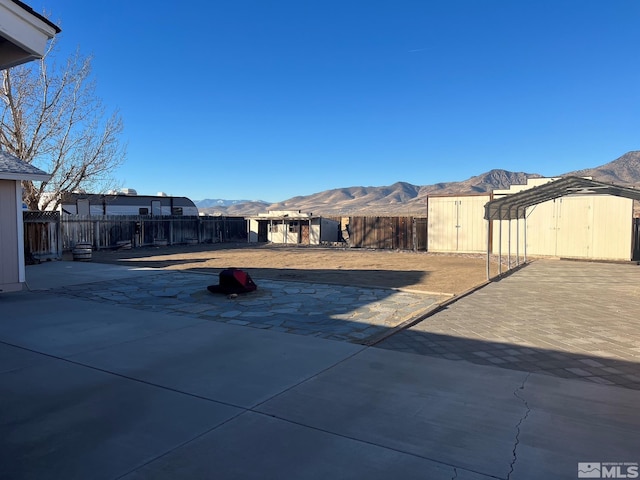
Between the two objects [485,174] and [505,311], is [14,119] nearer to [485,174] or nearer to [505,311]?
[505,311]

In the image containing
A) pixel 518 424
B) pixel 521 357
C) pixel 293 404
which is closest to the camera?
pixel 518 424

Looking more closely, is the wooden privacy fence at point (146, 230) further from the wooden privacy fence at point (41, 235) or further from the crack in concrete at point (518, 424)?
the crack in concrete at point (518, 424)

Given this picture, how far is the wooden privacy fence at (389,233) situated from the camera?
84.0ft

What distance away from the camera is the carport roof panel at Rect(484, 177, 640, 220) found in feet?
36.1

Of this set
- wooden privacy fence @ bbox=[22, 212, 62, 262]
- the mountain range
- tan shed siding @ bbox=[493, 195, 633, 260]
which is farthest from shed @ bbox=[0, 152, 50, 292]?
the mountain range

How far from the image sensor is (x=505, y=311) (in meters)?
8.07

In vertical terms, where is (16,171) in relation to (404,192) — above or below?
below

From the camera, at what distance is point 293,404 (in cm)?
392

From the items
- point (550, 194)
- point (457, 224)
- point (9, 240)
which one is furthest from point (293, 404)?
point (457, 224)

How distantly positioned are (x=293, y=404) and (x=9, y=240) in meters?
Answer: 9.66

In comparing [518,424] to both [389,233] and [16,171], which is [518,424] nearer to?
[16,171]

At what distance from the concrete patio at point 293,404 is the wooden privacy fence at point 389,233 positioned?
60.8 feet

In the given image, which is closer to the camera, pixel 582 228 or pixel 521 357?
pixel 521 357

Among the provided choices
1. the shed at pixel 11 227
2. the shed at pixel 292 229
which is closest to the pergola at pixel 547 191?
the shed at pixel 11 227
